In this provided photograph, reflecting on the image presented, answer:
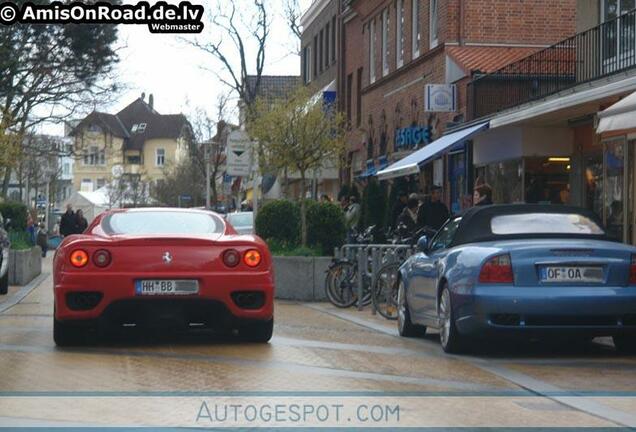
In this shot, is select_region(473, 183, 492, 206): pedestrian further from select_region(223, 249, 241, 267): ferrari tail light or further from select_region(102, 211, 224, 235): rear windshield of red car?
select_region(223, 249, 241, 267): ferrari tail light

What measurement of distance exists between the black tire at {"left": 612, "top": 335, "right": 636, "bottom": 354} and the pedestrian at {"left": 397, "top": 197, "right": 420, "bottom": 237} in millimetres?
9580

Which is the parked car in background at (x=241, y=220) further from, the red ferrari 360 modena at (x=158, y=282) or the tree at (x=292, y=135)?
the red ferrari 360 modena at (x=158, y=282)

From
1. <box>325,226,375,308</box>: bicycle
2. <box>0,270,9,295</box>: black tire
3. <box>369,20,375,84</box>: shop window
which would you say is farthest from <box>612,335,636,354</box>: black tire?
<box>369,20,375,84</box>: shop window

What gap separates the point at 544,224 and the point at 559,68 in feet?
47.6

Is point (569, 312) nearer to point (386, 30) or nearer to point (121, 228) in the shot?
point (121, 228)

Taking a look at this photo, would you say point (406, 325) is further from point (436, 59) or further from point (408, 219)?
point (436, 59)

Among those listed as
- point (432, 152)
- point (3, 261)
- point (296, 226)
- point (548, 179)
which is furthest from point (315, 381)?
point (548, 179)

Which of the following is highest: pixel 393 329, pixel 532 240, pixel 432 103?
pixel 432 103

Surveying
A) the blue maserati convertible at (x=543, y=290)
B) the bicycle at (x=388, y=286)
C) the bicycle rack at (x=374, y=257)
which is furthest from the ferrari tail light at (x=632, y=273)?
the bicycle rack at (x=374, y=257)

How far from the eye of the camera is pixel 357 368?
37.0 ft

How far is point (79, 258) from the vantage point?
12.7m

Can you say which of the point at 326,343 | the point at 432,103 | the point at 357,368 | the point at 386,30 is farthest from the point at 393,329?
the point at 386,30

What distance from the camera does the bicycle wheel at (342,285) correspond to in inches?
790

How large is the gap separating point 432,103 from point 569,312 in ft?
66.2
